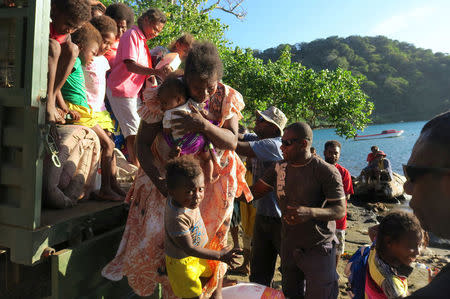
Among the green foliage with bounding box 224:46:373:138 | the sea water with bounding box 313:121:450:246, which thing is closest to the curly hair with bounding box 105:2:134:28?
the green foliage with bounding box 224:46:373:138

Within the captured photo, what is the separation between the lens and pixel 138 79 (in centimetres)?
379

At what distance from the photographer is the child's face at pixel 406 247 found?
7.28 ft

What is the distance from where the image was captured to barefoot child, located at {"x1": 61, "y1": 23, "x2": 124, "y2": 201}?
A: 2666 mm

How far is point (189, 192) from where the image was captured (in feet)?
6.66

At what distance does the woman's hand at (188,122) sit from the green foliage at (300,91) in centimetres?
987

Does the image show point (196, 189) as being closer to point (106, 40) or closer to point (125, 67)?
point (106, 40)

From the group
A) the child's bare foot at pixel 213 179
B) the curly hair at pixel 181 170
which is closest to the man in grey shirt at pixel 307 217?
the child's bare foot at pixel 213 179

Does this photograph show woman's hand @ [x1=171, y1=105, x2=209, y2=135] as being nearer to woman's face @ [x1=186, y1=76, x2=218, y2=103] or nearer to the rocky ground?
woman's face @ [x1=186, y1=76, x2=218, y2=103]

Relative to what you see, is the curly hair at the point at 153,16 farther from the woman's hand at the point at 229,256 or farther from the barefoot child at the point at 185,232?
the woman's hand at the point at 229,256

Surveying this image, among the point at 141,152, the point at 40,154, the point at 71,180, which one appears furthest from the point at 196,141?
the point at 71,180

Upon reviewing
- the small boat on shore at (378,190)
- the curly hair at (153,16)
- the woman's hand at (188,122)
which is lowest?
the small boat on shore at (378,190)

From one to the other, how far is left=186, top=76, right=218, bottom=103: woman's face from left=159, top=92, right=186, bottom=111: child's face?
3.4 inches

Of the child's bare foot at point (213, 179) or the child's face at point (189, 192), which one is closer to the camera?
the child's face at point (189, 192)

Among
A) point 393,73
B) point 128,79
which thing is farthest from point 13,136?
point 393,73
